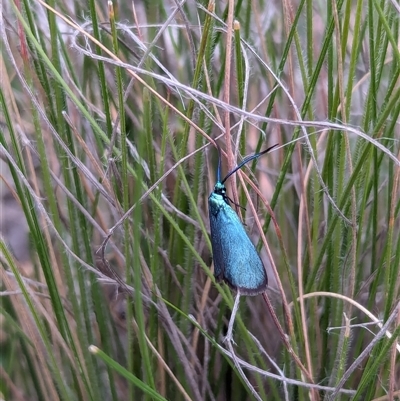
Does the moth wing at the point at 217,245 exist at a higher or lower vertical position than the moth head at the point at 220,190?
lower

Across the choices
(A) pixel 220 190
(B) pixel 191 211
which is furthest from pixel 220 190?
(B) pixel 191 211

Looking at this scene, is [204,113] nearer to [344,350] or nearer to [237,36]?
[237,36]

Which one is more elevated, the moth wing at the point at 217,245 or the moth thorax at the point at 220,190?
the moth thorax at the point at 220,190

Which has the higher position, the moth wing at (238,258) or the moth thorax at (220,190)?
the moth thorax at (220,190)

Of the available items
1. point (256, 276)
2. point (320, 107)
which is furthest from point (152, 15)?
point (256, 276)

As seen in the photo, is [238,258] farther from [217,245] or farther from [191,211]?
[191,211]
